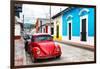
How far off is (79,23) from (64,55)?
0.43 meters

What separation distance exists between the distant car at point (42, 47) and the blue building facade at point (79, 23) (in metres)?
0.21

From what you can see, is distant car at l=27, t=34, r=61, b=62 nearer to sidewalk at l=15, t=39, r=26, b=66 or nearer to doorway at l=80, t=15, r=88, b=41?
sidewalk at l=15, t=39, r=26, b=66

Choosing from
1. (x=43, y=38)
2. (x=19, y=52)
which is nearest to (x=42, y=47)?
(x=43, y=38)

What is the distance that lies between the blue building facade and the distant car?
211 mm

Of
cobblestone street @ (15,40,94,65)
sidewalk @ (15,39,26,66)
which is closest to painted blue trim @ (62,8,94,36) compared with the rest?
cobblestone street @ (15,40,94,65)

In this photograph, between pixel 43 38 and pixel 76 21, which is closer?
pixel 43 38

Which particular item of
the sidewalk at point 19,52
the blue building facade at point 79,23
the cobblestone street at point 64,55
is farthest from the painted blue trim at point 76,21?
the sidewalk at point 19,52

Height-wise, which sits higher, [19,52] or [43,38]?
[43,38]

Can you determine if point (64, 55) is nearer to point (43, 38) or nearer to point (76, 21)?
point (43, 38)

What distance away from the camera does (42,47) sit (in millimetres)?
1938
